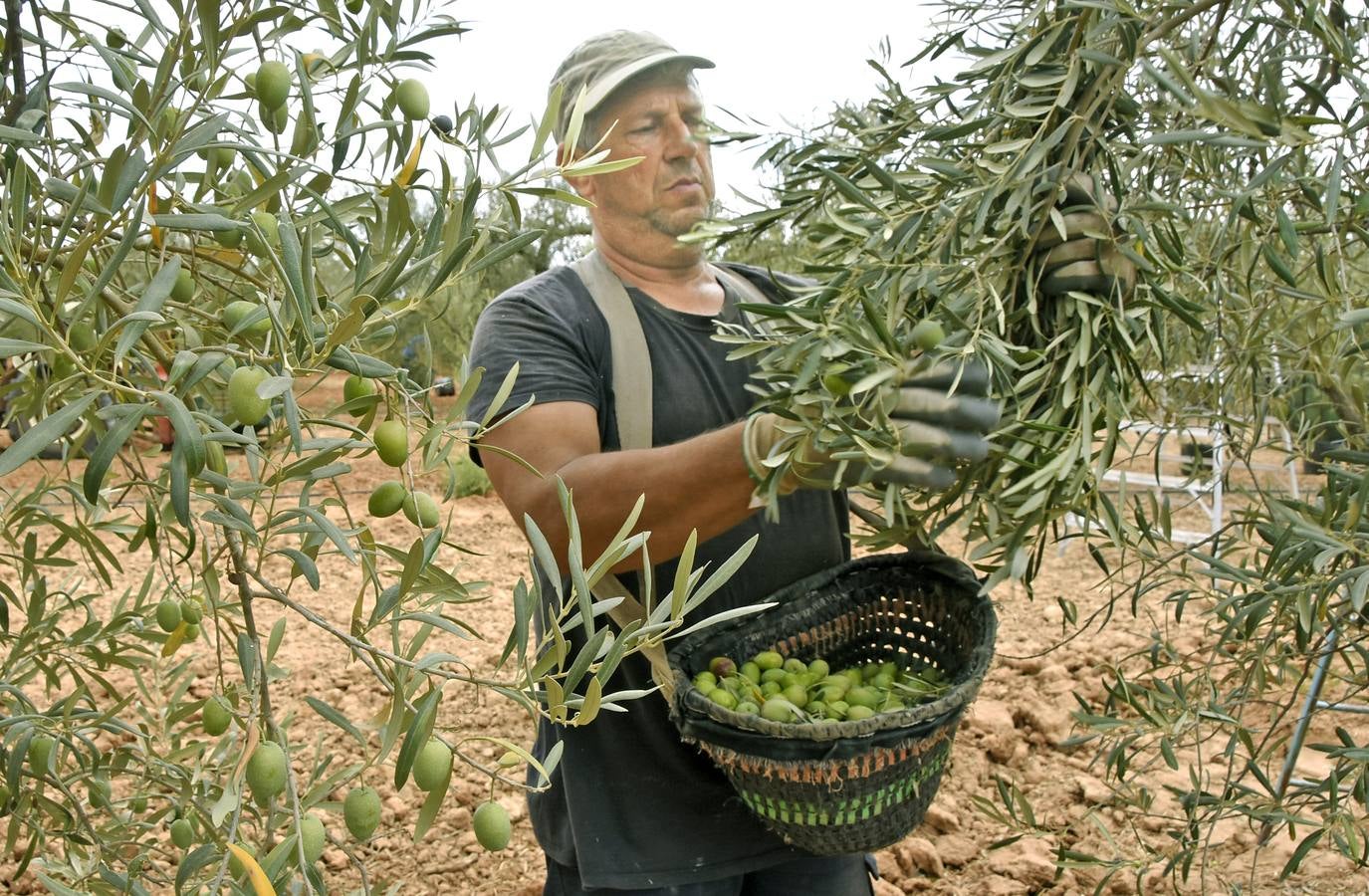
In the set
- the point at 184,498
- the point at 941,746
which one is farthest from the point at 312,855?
the point at 941,746

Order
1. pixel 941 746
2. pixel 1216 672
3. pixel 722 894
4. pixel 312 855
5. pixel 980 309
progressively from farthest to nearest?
pixel 1216 672 → pixel 722 894 → pixel 941 746 → pixel 980 309 → pixel 312 855

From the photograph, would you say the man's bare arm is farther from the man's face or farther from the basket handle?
the man's face

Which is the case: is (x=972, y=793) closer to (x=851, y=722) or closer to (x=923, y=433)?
(x=851, y=722)

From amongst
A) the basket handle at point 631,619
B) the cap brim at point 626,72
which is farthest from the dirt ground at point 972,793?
the cap brim at point 626,72

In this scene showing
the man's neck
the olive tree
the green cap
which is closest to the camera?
the olive tree

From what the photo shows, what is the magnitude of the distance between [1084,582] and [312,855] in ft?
19.0

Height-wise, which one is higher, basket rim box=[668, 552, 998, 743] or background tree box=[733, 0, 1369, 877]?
background tree box=[733, 0, 1369, 877]

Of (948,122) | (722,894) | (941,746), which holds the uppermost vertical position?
(948,122)

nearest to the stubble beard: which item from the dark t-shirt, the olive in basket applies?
the dark t-shirt

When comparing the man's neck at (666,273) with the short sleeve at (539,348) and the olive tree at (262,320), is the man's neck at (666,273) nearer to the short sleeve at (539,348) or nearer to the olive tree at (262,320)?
the short sleeve at (539,348)

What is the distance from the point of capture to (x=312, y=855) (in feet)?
2.93

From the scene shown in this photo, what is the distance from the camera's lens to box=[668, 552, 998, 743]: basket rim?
5.02ft

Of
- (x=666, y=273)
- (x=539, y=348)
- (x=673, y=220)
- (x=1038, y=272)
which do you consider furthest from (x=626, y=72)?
(x=1038, y=272)

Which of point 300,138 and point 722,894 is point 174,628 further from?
point 722,894
